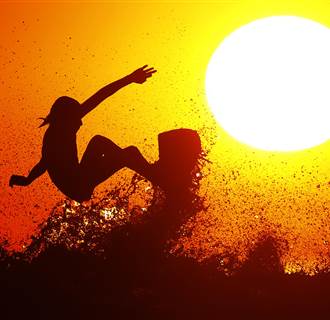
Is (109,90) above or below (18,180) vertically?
above

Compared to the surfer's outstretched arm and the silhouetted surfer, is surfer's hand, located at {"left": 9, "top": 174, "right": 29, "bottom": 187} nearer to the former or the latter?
the surfer's outstretched arm

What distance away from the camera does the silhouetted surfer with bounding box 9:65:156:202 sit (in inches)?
452

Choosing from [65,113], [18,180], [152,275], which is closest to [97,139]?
[65,113]

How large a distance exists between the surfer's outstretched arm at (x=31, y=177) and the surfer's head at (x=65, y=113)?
3.48 ft

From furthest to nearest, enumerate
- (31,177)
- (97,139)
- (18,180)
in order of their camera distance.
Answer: (18,180) → (31,177) → (97,139)

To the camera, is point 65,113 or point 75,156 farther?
point 75,156

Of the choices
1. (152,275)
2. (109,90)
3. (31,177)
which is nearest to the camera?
(109,90)

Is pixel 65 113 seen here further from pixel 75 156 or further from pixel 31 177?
pixel 31 177

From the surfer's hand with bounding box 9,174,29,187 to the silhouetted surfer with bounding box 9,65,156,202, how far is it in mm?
108

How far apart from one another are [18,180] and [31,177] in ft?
1.06

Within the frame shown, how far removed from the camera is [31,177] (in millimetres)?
12523

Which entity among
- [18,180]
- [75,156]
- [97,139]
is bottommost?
[18,180]

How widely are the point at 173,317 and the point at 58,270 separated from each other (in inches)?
197

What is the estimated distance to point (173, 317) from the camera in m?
14.1
